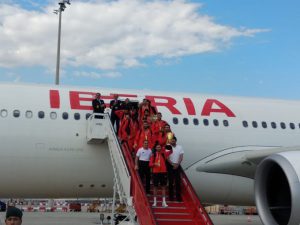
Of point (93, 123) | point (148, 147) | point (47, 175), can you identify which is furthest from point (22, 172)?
point (148, 147)

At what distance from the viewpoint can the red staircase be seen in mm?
9641

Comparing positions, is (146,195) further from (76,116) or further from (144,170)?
(76,116)

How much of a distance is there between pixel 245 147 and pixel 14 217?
989 centimetres

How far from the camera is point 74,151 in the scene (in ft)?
38.7

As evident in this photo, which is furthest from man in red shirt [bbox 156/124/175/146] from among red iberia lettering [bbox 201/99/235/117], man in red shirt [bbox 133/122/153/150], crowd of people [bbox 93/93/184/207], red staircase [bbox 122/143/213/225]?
red iberia lettering [bbox 201/99/235/117]

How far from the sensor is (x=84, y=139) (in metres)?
11.9

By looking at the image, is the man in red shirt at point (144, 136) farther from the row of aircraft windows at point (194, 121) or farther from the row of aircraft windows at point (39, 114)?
the row of aircraft windows at point (39, 114)

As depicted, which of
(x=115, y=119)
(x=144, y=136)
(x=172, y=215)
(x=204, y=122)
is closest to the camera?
(x=172, y=215)

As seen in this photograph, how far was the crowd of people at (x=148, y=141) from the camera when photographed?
34.9 feet

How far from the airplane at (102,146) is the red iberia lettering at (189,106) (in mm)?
29

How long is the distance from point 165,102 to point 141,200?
4.00 meters

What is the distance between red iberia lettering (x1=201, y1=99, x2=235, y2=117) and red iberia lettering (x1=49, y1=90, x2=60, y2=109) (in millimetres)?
3871

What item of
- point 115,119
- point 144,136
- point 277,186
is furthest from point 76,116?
point 277,186

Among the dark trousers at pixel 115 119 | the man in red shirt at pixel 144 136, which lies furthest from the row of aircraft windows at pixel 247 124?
the man in red shirt at pixel 144 136
